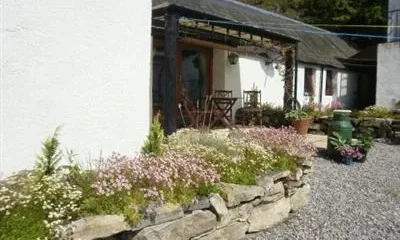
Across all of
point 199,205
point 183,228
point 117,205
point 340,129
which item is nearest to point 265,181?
point 199,205

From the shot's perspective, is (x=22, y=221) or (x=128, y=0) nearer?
(x=22, y=221)

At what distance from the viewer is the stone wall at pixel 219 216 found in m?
3.38

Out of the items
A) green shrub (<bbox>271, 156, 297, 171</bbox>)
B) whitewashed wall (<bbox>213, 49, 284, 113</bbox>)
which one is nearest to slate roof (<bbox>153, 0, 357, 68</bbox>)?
whitewashed wall (<bbox>213, 49, 284, 113</bbox>)

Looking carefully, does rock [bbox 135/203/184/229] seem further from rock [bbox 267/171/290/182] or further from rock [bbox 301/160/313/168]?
rock [bbox 301/160/313/168]

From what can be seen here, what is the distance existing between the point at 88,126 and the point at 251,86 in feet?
34.0

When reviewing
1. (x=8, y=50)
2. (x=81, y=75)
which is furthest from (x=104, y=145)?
(x=8, y=50)

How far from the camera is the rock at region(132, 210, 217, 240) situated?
3648 millimetres

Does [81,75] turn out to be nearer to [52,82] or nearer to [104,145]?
[52,82]

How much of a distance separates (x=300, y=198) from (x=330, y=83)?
15.0 metres

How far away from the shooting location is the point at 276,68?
15.1 metres

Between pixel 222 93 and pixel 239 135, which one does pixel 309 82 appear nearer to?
A: pixel 222 93

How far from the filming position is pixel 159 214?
3.72 m

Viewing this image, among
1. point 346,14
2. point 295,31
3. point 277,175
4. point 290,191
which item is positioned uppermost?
point 346,14

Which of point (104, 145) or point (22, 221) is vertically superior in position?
point (104, 145)
